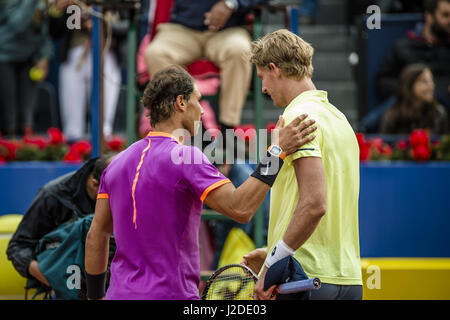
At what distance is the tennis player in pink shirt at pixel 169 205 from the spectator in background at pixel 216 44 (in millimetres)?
2028

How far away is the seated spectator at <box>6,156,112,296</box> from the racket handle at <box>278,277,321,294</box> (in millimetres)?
1941

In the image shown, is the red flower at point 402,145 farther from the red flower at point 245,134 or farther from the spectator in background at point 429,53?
the spectator in background at point 429,53

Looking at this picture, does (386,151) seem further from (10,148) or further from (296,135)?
(296,135)

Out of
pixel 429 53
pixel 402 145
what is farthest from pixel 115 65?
pixel 402 145

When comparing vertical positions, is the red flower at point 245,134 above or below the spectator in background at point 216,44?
below

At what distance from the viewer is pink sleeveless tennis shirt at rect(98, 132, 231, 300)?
2.87m

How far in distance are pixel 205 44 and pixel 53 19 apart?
3167 mm

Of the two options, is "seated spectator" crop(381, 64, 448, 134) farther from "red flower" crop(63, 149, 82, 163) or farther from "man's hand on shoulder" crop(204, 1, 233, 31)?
"red flower" crop(63, 149, 82, 163)

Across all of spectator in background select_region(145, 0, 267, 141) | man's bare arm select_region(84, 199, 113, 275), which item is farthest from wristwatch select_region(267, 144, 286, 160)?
spectator in background select_region(145, 0, 267, 141)

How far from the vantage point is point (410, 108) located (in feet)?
22.5

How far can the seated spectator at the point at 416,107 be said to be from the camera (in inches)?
267

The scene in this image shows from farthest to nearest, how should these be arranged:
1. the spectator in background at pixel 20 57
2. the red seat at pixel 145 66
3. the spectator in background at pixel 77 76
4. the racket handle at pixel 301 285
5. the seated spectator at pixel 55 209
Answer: the spectator in background at pixel 77 76, the spectator in background at pixel 20 57, the red seat at pixel 145 66, the seated spectator at pixel 55 209, the racket handle at pixel 301 285

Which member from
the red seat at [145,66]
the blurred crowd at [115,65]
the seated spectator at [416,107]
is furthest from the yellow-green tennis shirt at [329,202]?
the seated spectator at [416,107]
